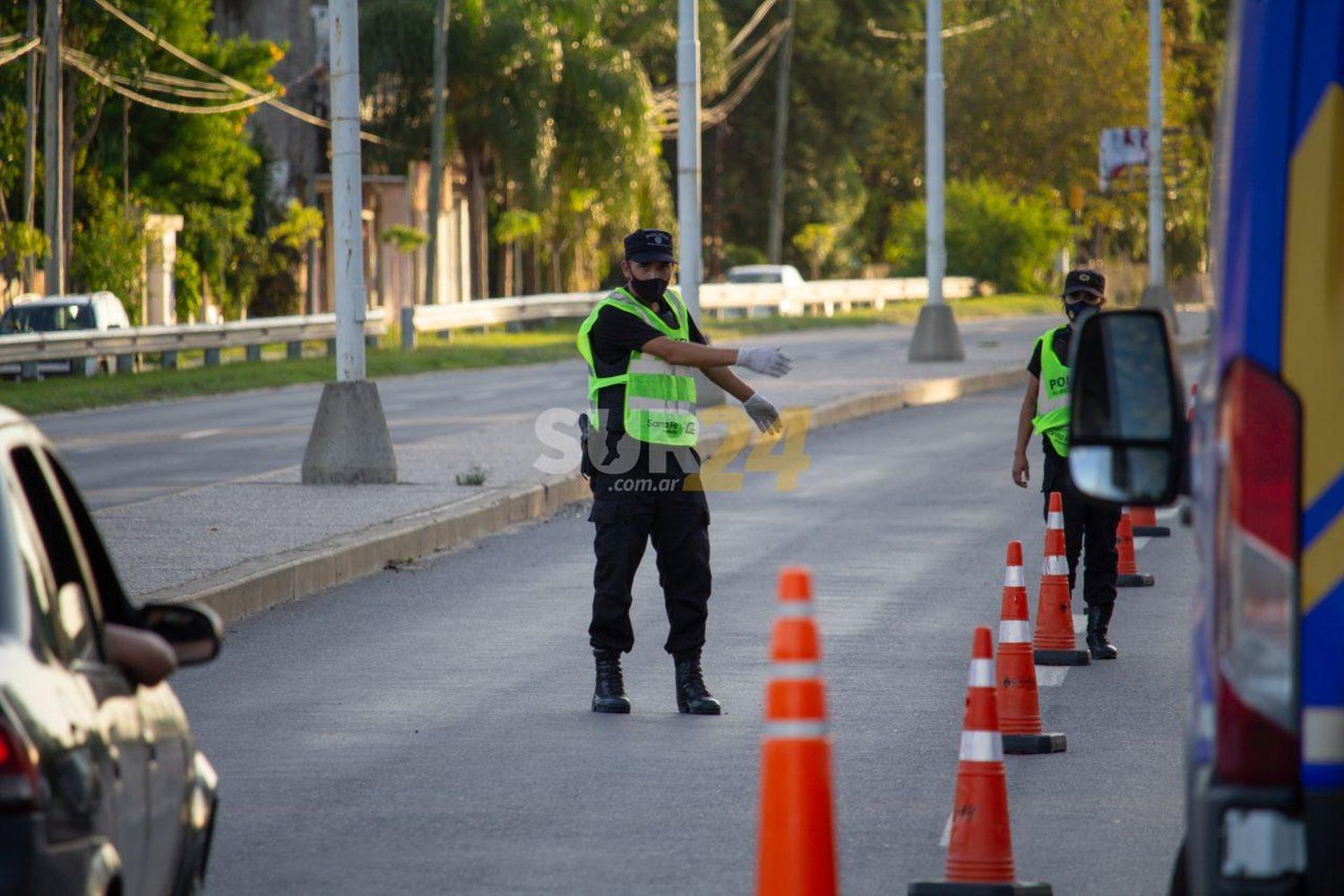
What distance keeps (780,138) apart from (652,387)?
64.9 meters

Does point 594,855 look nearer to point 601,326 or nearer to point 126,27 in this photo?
point 601,326

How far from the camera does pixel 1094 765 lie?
8.48 meters

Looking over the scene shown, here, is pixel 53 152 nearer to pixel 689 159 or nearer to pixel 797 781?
pixel 689 159

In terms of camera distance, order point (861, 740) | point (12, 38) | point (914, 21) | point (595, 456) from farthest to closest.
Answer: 1. point (914, 21)
2. point (12, 38)
3. point (595, 456)
4. point (861, 740)

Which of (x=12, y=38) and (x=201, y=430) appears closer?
(x=201, y=430)

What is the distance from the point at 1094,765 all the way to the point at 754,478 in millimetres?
11822

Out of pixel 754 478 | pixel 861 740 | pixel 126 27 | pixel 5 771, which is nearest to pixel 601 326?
pixel 861 740

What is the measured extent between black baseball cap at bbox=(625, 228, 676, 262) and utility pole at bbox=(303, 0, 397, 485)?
8.10 metres

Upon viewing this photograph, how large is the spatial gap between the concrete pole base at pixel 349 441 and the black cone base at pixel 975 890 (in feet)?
38.2

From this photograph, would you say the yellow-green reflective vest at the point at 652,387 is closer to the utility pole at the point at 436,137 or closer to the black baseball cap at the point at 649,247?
the black baseball cap at the point at 649,247

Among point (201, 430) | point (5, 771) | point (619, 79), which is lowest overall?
point (201, 430)

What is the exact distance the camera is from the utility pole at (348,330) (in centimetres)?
1759

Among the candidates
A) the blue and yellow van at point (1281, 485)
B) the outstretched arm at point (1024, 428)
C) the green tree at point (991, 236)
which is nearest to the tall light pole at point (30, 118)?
the outstretched arm at point (1024, 428)

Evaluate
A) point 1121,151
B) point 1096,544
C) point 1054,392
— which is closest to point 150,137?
point 1121,151
